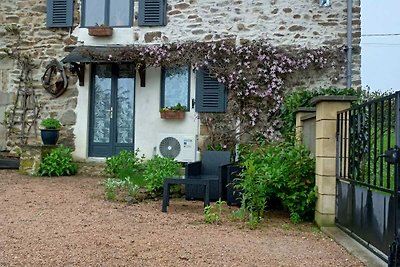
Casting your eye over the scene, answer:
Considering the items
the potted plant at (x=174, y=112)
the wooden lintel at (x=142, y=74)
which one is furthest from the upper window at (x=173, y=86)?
the wooden lintel at (x=142, y=74)

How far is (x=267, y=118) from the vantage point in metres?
8.59

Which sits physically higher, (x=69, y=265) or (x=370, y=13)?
(x=370, y=13)

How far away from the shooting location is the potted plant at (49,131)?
888cm

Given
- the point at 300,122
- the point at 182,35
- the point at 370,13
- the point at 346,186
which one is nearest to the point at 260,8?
the point at 182,35

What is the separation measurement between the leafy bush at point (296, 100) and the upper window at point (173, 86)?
1910mm

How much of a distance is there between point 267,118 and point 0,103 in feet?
17.5

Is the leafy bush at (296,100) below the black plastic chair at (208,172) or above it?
above

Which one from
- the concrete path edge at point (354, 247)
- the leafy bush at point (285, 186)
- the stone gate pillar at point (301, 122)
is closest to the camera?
the concrete path edge at point (354, 247)

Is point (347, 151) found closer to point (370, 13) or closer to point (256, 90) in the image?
point (256, 90)

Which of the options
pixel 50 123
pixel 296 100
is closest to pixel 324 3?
pixel 296 100

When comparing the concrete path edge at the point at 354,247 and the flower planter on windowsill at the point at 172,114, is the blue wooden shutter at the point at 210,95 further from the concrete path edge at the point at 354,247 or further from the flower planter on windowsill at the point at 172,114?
the concrete path edge at the point at 354,247

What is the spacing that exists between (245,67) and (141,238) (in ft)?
16.7

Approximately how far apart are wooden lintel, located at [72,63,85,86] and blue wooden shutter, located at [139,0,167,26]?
140cm

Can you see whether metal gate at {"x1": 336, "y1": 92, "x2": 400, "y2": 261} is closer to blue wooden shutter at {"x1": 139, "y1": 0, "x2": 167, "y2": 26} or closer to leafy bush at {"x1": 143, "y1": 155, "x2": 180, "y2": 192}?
leafy bush at {"x1": 143, "y1": 155, "x2": 180, "y2": 192}
